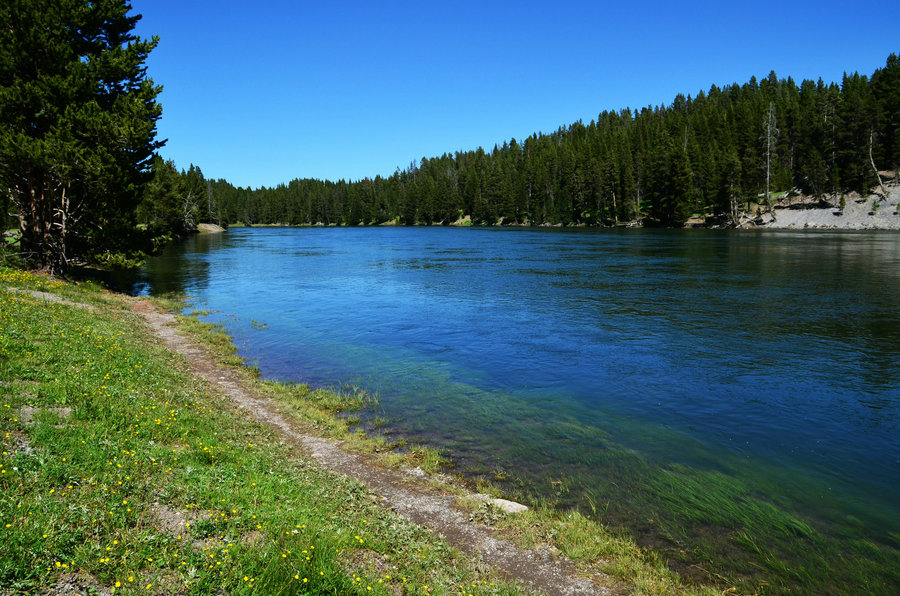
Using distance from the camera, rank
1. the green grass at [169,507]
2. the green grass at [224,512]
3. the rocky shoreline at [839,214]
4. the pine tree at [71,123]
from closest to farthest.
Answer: the green grass at [169,507]
the green grass at [224,512]
the pine tree at [71,123]
the rocky shoreline at [839,214]

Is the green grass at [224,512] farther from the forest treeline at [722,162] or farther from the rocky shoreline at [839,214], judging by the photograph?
the forest treeline at [722,162]

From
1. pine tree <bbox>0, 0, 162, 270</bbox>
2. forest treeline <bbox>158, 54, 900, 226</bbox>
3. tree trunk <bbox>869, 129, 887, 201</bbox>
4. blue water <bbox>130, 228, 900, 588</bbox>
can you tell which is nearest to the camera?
blue water <bbox>130, 228, 900, 588</bbox>

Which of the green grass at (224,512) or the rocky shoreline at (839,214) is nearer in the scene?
the green grass at (224,512)

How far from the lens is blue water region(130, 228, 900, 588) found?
13.0 metres

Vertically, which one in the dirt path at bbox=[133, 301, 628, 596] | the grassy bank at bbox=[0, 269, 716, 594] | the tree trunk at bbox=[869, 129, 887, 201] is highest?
the tree trunk at bbox=[869, 129, 887, 201]

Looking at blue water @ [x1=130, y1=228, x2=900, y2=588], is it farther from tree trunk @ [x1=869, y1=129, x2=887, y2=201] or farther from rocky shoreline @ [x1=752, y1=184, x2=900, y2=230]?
tree trunk @ [x1=869, y1=129, x2=887, y2=201]

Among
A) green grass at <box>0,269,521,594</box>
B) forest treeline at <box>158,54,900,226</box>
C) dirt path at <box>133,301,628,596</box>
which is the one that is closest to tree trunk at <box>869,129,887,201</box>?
forest treeline at <box>158,54,900,226</box>

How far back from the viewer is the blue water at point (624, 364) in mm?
12961

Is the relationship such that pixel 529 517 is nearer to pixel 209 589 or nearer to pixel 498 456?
pixel 498 456

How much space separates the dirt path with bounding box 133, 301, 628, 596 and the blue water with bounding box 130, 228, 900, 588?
6.82ft

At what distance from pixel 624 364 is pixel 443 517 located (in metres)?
13.7

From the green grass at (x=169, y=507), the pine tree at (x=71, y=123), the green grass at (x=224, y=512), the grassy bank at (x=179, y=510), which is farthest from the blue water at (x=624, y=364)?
the pine tree at (x=71, y=123)

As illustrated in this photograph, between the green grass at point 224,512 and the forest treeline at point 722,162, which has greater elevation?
the forest treeline at point 722,162

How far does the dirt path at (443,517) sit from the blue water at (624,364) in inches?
81.9
